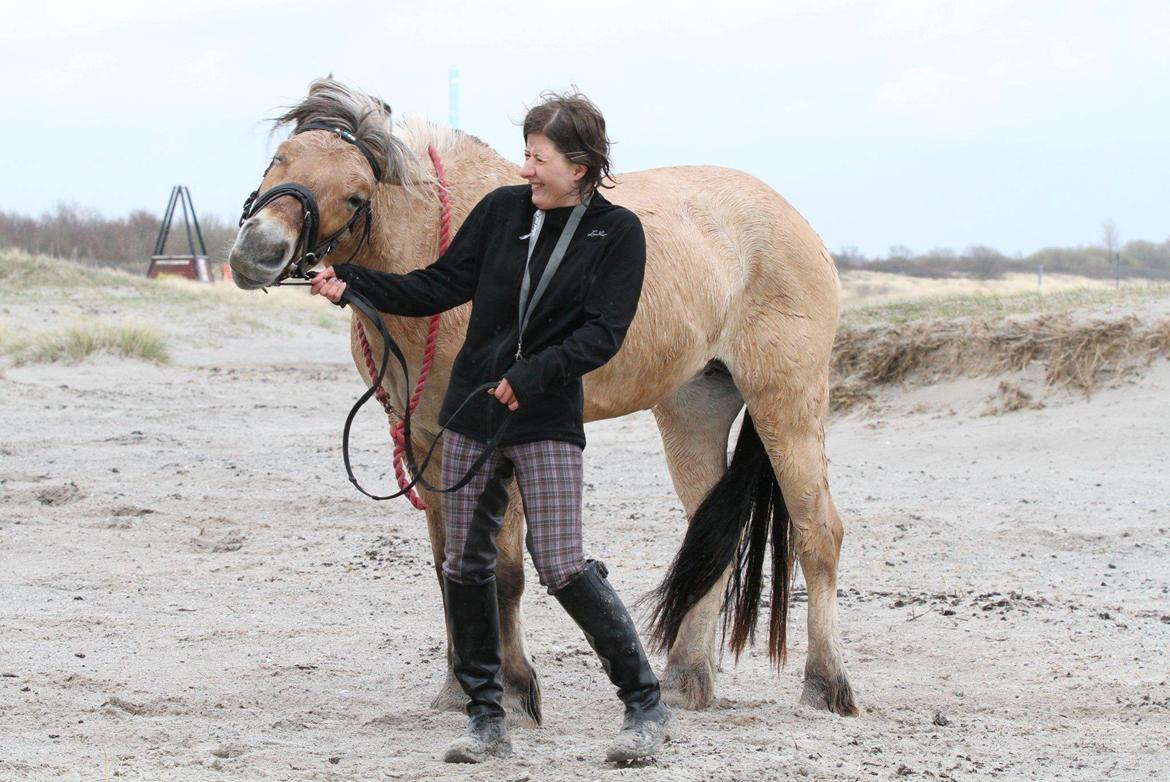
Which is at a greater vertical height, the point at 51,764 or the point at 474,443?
the point at 474,443

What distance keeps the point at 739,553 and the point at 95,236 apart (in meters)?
50.2

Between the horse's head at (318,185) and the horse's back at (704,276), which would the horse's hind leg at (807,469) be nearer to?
the horse's back at (704,276)

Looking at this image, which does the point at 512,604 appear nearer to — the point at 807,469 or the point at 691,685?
the point at 691,685

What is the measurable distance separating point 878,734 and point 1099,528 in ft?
11.9

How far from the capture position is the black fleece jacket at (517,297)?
11.5 feet

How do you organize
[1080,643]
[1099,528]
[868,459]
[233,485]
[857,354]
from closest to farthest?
[1080,643] → [1099,528] → [233,485] → [868,459] → [857,354]

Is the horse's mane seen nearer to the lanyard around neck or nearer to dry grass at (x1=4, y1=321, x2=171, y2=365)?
the lanyard around neck

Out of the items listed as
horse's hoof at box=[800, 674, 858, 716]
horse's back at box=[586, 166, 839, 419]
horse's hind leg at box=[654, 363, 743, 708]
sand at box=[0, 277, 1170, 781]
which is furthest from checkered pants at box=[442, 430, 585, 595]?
horse's hind leg at box=[654, 363, 743, 708]

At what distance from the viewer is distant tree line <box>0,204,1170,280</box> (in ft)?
144

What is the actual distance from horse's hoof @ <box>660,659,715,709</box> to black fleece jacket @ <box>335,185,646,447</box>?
4.84ft

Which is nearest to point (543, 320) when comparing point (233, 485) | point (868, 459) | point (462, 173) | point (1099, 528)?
point (462, 173)

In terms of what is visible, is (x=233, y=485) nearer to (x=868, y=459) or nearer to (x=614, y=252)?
(x=868, y=459)

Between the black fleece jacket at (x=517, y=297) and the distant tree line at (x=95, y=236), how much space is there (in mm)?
44755

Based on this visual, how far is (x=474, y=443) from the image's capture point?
144 inches
